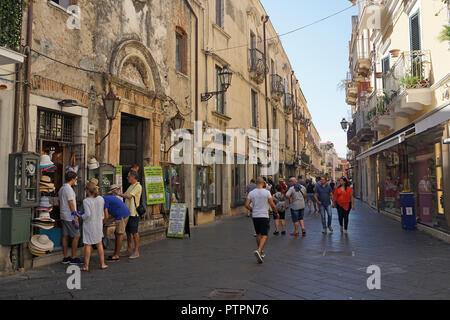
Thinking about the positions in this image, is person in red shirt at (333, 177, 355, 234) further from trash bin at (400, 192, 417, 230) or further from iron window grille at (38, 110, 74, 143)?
iron window grille at (38, 110, 74, 143)

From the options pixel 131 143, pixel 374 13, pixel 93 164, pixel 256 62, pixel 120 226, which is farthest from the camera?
pixel 256 62

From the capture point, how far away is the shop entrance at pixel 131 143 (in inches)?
406

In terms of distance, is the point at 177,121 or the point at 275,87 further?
the point at 275,87

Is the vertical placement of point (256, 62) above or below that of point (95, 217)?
above

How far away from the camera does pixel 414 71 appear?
11.5 metres

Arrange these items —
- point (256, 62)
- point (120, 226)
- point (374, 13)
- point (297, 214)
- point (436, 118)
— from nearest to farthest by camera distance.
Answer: point (120, 226), point (436, 118), point (297, 214), point (374, 13), point (256, 62)

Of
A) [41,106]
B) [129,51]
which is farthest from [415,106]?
[41,106]

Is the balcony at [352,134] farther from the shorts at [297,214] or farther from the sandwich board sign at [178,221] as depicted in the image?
the sandwich board sign at [178,221]

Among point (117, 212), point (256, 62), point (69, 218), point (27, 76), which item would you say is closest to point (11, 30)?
point (27, 76)

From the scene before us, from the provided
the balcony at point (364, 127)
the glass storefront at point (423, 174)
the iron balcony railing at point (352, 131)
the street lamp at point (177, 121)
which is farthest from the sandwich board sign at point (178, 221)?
the iron balcony railing at point (352, 131)

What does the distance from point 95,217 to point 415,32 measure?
37.2 feet

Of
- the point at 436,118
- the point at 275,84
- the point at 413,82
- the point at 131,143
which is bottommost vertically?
the point at 131,143

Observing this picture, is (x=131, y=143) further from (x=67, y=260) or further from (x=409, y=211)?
(x=409, y=211)

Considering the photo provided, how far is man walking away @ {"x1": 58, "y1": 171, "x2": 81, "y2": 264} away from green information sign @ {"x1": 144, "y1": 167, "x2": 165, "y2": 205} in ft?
10.3
